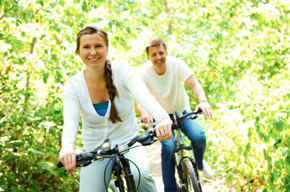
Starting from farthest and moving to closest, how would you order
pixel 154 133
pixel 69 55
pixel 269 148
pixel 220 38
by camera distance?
pixel 220 38 < pixel 69 55 < pixel 269 148 < pixel 154 133

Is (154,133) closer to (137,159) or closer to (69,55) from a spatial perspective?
(137,159)

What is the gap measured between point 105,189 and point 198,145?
5.03 ft

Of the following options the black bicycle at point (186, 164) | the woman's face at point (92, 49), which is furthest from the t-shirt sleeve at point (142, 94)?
the black bicycle at point (186, 164)

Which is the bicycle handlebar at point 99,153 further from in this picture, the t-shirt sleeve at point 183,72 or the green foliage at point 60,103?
the t-shirt sleeve at point 183,72

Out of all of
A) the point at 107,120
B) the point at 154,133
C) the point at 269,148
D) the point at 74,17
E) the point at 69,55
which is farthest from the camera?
the point at 74,17

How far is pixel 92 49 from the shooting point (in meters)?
2.56

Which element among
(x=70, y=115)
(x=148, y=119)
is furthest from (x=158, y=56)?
(x=70, y=115)

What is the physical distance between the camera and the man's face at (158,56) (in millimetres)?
3771

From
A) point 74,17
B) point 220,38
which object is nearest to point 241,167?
point 74,17

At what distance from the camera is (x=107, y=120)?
8.66 ft

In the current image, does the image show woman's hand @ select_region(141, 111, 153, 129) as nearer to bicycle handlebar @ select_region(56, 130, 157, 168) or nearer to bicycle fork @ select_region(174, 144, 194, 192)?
bicycle fork @ select_region(174, 144, 194, 192)

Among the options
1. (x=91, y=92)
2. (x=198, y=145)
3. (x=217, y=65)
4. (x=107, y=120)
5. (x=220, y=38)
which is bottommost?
(x=198, y=145)

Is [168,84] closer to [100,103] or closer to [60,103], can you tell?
[100,103]

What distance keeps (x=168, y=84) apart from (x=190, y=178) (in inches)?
45.4
